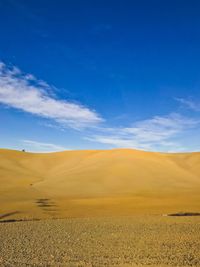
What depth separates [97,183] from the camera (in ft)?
193

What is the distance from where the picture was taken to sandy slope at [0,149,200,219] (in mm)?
33344

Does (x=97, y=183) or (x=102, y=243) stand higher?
(x=97, y=183)

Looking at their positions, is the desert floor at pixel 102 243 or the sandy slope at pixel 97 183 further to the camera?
the sandy slope at pixel 97 183

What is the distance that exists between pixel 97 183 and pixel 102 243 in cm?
4314

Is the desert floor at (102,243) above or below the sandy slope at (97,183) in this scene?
below

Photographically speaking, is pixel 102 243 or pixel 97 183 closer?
pixel 102 243

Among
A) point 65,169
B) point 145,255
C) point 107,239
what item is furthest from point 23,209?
point 65,169

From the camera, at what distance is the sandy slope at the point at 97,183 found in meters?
33.3

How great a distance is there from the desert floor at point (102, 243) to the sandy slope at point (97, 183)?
22.2ft

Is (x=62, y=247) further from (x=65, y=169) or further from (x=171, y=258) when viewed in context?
(x=65, y=169)

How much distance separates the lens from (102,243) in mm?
15953

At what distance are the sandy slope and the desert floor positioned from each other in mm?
6772

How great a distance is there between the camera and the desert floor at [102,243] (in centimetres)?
1246

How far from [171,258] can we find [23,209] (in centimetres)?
2062
